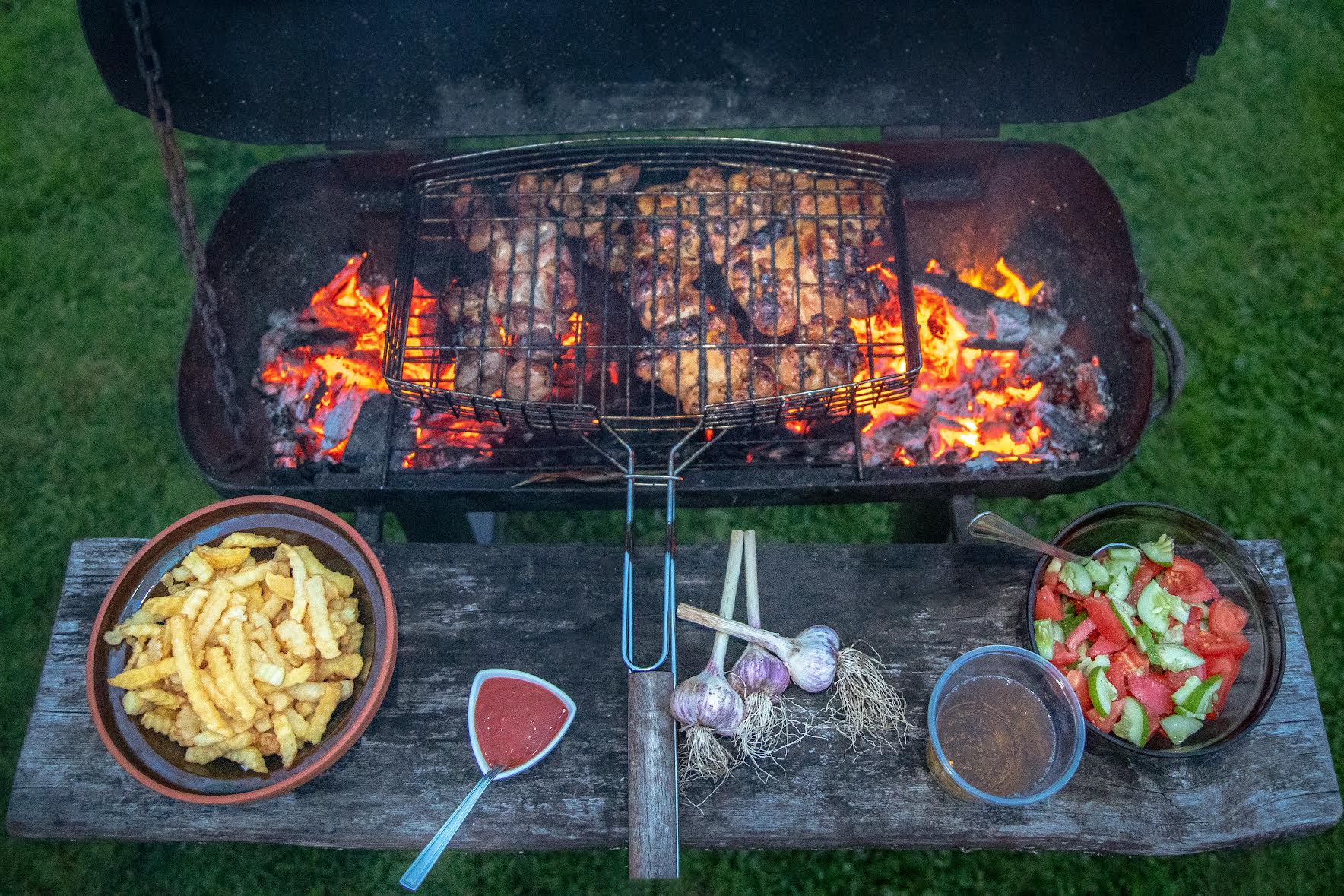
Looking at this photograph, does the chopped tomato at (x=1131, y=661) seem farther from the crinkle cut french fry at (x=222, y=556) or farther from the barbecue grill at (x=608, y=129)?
the crinkle cut french fry at (x=222, y=556)

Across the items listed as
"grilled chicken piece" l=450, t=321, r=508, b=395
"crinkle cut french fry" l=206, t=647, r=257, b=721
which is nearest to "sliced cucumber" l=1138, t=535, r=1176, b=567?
"grilled chicken piece" l=450, t=321, r=508, b=395

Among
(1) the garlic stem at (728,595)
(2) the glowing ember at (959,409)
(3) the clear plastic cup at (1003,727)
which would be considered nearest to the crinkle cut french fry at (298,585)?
(1) the garlic stem at (728,595)

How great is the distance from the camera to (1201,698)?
9.93ft

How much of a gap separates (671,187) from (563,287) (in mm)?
702

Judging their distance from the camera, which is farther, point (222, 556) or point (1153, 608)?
point (1153, 608)

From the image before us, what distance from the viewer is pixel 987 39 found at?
3975 mm

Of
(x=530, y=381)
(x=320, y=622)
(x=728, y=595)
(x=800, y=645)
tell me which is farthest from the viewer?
(x=530, y=381)

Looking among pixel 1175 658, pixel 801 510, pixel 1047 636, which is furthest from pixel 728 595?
pixel 801 510

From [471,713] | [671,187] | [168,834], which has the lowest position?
[168,834]

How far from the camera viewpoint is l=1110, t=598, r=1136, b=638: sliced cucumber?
3.11 m

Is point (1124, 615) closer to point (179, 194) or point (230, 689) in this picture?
point (230, 689)

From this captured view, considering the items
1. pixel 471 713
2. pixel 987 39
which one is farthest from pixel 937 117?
pixel 471 713

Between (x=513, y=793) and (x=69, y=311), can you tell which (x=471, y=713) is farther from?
(x=69, y=311)

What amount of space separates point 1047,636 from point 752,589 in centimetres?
106
